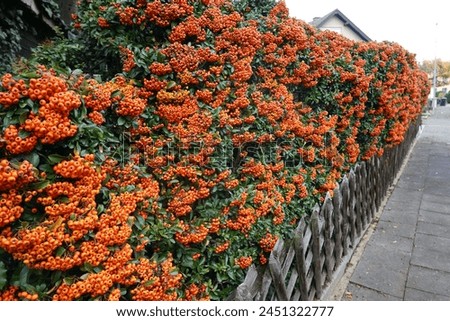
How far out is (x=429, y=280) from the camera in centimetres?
416

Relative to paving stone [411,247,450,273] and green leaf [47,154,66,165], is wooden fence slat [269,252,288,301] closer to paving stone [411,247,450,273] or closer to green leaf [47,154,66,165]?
green leaf [47,154,66,165]

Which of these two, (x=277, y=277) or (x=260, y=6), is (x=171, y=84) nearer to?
(x=277, y=277)

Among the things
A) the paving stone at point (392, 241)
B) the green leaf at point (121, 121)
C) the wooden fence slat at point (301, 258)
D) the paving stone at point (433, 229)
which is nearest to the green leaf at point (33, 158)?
the green leaf at point (121, 121)

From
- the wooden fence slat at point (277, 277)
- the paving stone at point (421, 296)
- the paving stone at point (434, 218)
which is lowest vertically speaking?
the paving stone at point (421, 296)

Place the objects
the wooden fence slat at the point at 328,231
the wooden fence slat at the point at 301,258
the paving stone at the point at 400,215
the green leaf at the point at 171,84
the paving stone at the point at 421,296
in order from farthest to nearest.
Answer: the paving stone at the point at 400,215
the wooden fence slat at the point at 328,231
the paving stone at the point at 421,296
the wooden fence slat at the point at 301,258
the green leaf at the point at 171,84

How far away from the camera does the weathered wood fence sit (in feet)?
9.51

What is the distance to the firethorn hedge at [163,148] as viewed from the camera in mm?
1525

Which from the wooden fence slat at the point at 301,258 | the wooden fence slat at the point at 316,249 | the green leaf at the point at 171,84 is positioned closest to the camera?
the green leaf at the point at 171,84

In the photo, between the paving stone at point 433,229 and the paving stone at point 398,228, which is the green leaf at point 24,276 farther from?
the paving stone at point 433,229

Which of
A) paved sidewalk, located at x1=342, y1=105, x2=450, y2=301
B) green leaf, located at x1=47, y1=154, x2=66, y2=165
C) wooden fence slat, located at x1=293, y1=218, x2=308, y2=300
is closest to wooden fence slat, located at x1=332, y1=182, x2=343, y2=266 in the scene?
paved sidewalk, located at x1=342, y1=105, x2=450, y2=301

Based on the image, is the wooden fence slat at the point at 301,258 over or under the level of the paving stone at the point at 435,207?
over

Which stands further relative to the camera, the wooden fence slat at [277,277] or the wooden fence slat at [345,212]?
the wooden fence slat at [345,212]

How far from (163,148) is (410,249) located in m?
4.60
